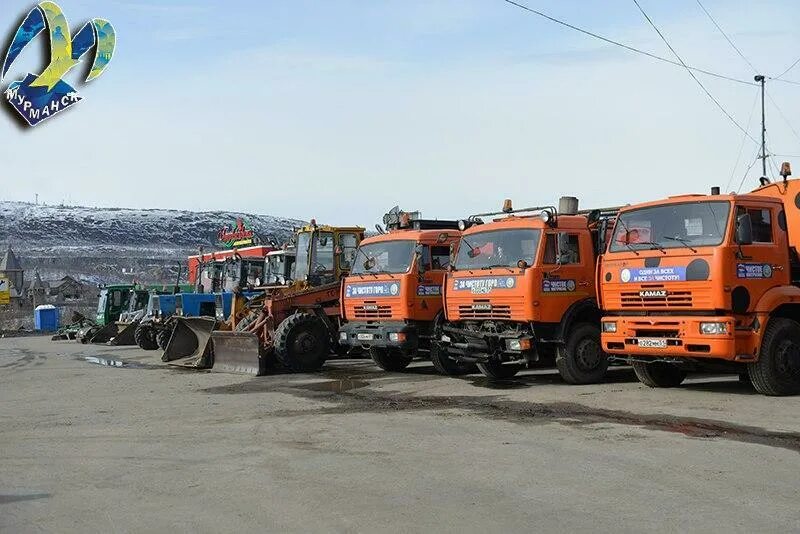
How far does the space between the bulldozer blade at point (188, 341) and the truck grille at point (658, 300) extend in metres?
9.53

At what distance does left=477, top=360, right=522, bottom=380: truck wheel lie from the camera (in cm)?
1388

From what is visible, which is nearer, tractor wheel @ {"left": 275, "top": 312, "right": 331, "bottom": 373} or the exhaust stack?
the exhaust stack

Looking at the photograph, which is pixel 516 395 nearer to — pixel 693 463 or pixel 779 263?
pixel 779 263

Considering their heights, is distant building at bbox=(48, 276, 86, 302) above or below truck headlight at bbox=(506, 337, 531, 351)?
above

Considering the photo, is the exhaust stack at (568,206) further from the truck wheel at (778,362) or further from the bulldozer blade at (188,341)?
the bulldozer blade at (188,341)

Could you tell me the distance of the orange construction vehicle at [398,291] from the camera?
14961mm

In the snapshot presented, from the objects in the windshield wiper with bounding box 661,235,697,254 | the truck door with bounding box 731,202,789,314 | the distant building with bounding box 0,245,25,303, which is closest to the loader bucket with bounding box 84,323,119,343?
the windshield wiper with bounding box 661,235,697,254

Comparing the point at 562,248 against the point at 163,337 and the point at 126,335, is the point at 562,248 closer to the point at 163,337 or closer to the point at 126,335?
the point at 163,337

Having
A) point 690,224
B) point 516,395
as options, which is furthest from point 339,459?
point 690,224

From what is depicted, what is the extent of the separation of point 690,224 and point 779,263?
132 centimetres

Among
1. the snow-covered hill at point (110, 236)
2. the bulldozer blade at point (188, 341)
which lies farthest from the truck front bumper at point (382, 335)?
the snow-covered hill at point (110, 236)

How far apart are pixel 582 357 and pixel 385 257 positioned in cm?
438

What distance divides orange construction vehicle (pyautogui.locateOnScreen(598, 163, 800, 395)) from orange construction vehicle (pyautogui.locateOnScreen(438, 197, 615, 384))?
0.97 meters

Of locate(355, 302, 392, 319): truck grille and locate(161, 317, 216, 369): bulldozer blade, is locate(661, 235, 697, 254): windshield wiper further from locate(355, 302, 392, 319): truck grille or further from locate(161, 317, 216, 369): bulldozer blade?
locate(161, 317, 216, 369): bulldozer blade
